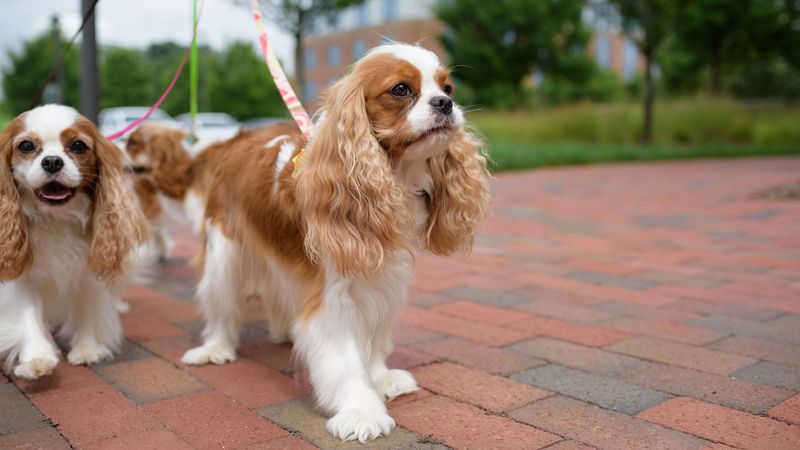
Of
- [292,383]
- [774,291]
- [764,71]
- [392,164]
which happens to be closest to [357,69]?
[392,164]

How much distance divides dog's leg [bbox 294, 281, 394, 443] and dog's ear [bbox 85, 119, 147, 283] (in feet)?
3.38

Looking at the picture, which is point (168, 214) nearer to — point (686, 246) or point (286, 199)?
point (286, 199)

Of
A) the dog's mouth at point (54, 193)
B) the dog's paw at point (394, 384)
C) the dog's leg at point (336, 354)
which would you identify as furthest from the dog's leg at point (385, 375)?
Result: the dog's mouth at point (54, 193)

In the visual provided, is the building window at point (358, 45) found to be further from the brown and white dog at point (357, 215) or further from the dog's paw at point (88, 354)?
the brown and white dog at point (357, 215)

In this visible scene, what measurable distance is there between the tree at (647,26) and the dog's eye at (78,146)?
1820cm

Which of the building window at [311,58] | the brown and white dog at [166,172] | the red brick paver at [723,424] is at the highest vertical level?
the building window at [311,58]

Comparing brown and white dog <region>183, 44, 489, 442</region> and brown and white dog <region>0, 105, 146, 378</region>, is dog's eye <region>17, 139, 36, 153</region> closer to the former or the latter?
brown and white dog <region>0, 105, 146, 378</region>

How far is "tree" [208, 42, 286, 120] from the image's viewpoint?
46.5m

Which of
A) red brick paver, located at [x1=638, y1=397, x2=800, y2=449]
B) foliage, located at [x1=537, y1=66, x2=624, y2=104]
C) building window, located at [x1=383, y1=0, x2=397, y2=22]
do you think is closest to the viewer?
red brick paver, located at [x1=638, y1=397, x2=800, y2=449]

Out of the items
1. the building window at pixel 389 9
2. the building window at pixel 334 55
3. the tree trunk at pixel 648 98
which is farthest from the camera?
the building window at pixel 334 55

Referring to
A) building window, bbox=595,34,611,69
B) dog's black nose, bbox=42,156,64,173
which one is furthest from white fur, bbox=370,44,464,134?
building window, bbox=595,34,611,69

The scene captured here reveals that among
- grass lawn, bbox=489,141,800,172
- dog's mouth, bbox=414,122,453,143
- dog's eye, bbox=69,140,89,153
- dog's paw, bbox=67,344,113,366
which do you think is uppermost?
dog's mouth, bbox=414,122,453,143

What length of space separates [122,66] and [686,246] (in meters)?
47.5

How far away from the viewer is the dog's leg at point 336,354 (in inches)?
107
